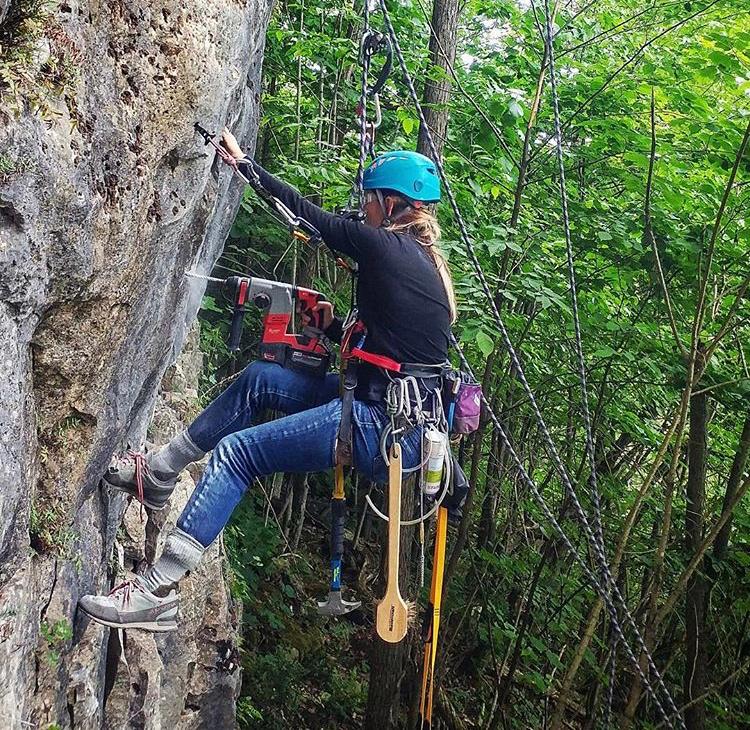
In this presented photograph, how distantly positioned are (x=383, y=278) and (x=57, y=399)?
1547 mm

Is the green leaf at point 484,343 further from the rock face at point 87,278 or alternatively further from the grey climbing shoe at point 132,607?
the grey climbing shoe at point 132,607

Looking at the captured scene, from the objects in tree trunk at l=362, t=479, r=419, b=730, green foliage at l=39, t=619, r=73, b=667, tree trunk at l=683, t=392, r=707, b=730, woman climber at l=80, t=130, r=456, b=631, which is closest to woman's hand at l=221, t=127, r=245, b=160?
woman climber at l=80, t=130, r=456, b=631

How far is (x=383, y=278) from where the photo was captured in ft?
11.8

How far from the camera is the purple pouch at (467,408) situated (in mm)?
4031

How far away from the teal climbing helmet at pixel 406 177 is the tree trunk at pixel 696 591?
4226 mm

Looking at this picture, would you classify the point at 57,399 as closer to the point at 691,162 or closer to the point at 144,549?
the point at 144,549

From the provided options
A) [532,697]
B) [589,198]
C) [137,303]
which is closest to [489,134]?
[589,198]

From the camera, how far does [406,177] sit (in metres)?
3.68

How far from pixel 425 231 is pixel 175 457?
173cm

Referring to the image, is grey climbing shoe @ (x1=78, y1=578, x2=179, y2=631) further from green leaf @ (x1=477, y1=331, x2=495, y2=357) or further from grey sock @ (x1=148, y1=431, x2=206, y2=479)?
green leaf @ (x1=477, y1=331, x2=495, y2=357)

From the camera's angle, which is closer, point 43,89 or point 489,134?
point 43,89

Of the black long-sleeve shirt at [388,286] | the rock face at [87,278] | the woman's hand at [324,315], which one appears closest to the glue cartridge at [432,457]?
the black long-sleeve shirt at [388,286]

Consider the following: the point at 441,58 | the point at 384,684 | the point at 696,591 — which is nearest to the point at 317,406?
the point at 441,58

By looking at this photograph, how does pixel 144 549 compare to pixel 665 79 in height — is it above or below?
below
